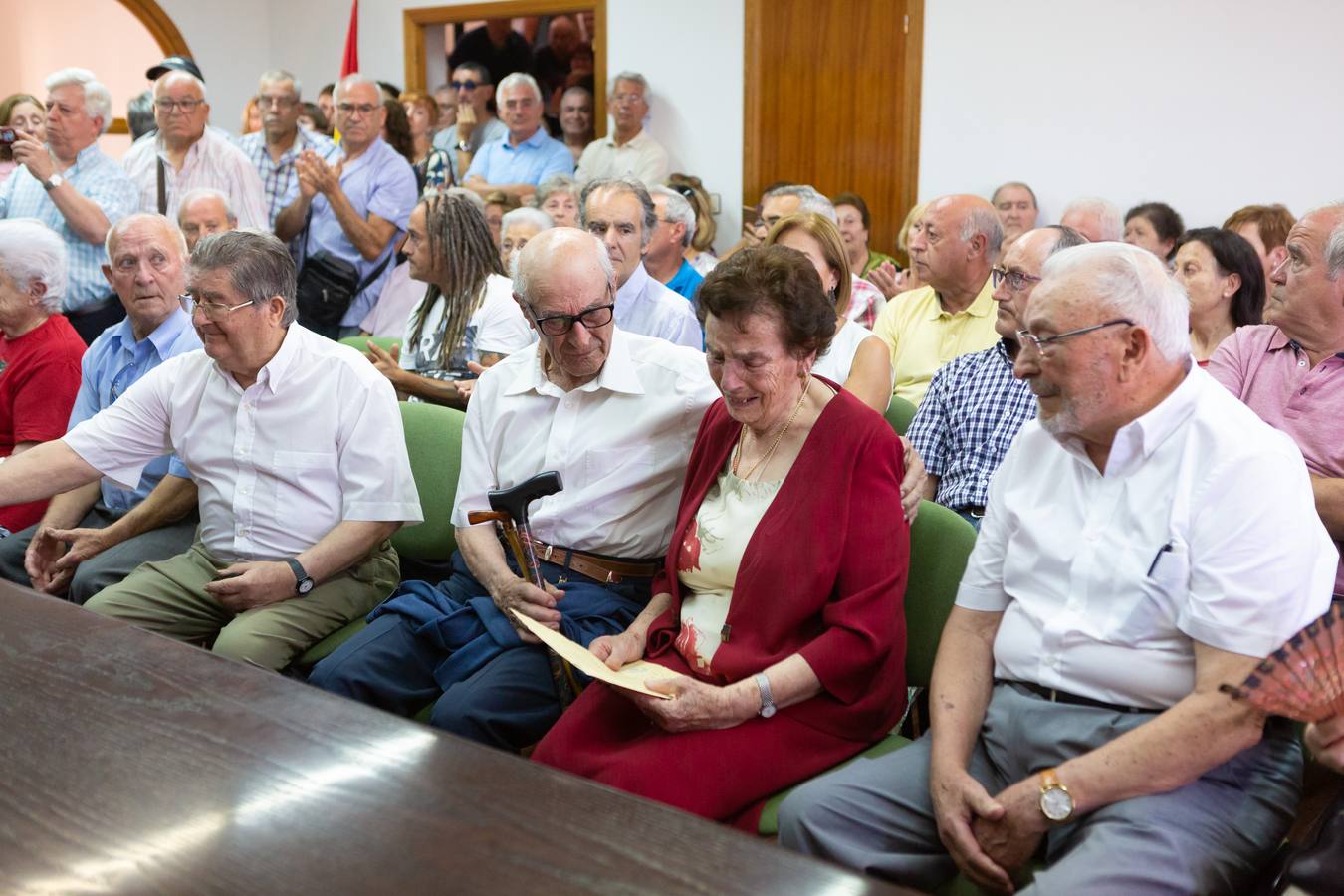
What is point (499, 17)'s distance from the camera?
8516mm

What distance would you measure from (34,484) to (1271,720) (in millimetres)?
2370

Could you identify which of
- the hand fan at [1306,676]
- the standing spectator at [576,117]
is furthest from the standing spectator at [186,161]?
the hand fan at [1306,676]

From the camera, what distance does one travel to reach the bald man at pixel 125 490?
9.21 ft

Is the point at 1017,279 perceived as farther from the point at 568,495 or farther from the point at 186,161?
the point at 186,161

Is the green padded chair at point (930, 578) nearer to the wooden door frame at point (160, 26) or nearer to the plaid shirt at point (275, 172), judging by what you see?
the plaid shirt at point (275, 172)

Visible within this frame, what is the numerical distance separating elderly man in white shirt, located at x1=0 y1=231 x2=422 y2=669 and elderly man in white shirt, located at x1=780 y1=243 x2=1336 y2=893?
1203 mm

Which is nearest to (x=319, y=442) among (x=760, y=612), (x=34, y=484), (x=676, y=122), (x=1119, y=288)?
(x=34, y=484)

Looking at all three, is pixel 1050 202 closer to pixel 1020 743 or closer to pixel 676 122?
pixel 676 122

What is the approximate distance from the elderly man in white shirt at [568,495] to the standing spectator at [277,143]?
12.8 feet

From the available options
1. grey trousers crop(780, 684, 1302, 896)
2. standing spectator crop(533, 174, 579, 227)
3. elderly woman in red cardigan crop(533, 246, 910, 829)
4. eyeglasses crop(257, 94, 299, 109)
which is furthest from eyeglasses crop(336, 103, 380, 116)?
grey trousers crop(780, 684, 1302, 896)

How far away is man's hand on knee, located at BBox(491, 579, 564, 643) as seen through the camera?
2.24 m

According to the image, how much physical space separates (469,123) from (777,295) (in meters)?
6.52

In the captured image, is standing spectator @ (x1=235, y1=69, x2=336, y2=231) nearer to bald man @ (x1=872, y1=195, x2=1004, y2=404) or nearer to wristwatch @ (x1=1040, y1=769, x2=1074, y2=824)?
bald man @ (x1=872, y1=195, x2=1004, y2=404)

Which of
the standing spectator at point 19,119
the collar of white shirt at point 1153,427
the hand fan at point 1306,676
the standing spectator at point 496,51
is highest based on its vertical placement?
the standing spectator at point 496,51
